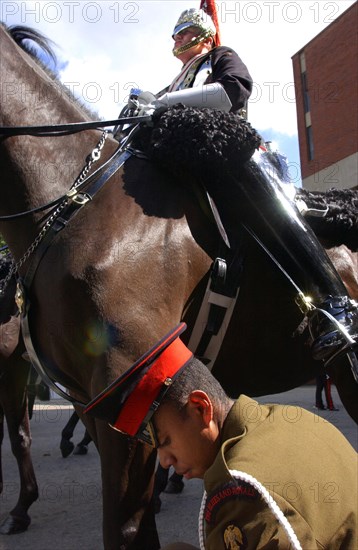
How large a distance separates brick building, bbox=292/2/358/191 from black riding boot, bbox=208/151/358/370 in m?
20.5

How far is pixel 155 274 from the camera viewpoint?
279cm

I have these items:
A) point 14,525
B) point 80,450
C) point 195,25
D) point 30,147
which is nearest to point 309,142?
point 80,450

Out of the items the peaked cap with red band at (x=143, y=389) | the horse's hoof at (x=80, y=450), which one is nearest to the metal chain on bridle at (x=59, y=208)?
the peaked cap with red band at (x=143, y=389)

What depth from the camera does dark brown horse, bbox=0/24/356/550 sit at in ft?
8.60

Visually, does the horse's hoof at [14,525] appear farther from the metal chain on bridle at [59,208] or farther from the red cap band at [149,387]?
the red cap band at [149,387]

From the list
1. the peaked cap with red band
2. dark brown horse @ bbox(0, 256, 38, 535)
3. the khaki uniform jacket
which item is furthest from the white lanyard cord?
dark brown horse @ bbox(0, 256, 38, 535)

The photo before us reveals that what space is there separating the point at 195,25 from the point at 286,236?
163 cm

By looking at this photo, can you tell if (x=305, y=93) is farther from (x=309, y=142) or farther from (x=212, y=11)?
(x=212, y=11)

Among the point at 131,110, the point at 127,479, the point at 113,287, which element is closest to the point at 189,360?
the point at 113,287

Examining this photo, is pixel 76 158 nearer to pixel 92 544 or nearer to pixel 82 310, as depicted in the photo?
pixel 82 310

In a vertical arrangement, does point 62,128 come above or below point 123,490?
above

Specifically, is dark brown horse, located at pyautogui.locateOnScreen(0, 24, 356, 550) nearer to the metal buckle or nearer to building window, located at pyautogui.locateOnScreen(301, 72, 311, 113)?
the metal buckle

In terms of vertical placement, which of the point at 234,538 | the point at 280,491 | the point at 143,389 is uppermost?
the point at 143,389

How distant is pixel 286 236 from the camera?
3076 mm
